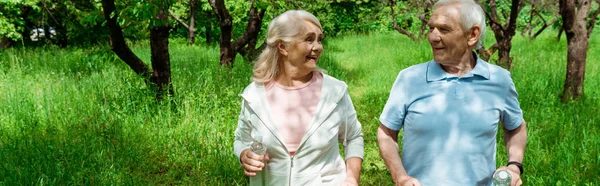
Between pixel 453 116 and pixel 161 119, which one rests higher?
pixel 453 116

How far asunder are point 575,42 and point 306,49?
4.55 metres

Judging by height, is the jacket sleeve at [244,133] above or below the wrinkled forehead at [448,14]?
below

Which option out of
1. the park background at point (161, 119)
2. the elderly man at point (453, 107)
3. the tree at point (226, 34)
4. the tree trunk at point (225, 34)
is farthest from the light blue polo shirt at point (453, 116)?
the tree trunk at point (225, 34)

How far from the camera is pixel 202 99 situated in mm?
5320

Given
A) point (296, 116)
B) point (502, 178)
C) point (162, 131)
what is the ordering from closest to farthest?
point (502, 178)
point (296, 116)
point (162, 131)

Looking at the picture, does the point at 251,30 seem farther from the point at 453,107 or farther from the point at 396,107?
the point at 453,107

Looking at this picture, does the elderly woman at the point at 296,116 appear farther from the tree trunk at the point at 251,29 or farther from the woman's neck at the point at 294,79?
the tree trunk at the point at 251,29

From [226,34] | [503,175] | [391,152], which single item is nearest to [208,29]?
[226,34]

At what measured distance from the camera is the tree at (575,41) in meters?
5.57

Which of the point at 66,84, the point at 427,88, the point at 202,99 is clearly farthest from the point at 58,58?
the point at 427,88

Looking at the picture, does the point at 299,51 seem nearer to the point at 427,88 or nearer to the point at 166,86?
the point at 427,88

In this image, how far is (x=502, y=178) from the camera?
1.70 metres

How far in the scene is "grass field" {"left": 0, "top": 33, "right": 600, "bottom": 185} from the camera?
372 cm

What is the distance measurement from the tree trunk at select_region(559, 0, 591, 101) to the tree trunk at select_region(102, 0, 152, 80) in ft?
14.6
